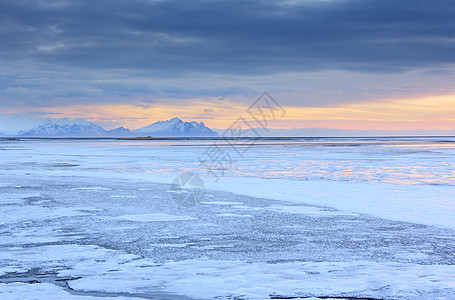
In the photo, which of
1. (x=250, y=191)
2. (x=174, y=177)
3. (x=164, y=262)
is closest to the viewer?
(x=164, y=262)

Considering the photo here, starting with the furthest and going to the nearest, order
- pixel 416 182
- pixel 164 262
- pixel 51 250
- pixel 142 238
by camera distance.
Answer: pixel 416 182, pixel 142 238, pixel 51 250, pixel 164 262

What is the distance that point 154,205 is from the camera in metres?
11.6

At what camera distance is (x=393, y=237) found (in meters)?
7.94

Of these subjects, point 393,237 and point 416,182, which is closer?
point 393,237

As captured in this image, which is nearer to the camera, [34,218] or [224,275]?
[224,275]

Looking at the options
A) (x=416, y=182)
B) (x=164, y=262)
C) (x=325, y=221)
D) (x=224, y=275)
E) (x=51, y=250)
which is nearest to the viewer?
(x=224, y=275)

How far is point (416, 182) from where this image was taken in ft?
54.8

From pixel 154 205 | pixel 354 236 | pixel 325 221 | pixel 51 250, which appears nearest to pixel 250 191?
pixel 154 205

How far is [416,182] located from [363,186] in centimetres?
272

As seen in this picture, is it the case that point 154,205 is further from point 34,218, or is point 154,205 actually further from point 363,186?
point 363,186

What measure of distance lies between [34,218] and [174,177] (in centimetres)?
964

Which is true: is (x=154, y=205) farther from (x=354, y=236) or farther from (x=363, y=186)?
(x=363, y=186)

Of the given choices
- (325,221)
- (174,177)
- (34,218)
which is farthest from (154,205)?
(174,177)

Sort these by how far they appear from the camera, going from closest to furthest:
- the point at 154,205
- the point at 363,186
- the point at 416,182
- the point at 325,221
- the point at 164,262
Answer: the point at 164,262
the point at 325,221
the point at 154,205
the point at 363,186
the point at 416,182
